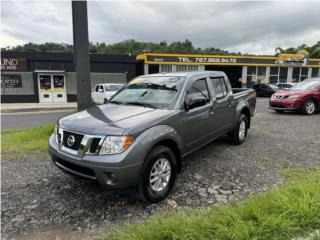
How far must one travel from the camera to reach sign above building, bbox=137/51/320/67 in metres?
25.9

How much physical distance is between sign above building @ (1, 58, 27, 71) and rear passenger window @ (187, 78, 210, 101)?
22.1m

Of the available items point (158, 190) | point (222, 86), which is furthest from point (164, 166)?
point (222, 86)

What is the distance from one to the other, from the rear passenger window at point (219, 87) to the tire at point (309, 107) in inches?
278

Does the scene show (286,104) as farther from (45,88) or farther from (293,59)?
(293,59)

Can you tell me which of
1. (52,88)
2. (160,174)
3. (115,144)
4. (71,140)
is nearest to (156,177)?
(160,174)

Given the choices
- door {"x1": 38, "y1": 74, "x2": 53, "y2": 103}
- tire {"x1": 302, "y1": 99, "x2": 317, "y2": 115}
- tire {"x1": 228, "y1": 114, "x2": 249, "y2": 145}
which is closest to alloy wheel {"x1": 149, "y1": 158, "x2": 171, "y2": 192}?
tire {"x1": 228, "y1": 114, "x2": 249, "y2": 145}

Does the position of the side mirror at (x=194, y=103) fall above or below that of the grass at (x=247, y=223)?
above

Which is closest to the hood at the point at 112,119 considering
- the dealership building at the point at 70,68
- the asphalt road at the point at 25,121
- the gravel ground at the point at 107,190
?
the gravel ground at the point at 107,190

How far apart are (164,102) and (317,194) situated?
232 centimetres

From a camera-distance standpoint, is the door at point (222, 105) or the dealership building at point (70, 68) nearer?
the door at point (222, 105)

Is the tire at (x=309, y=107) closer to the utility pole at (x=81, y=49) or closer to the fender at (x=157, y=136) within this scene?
the utility pole at (x=81, y=49)

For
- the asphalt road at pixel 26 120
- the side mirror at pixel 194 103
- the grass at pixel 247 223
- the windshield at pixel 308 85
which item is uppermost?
the windshield at pixel 308 85

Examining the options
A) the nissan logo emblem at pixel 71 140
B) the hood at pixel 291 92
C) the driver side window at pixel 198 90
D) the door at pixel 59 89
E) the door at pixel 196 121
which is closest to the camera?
the nissan logo emblem at pixel 71 140

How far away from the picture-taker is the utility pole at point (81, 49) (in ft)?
20.7
